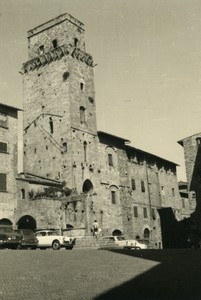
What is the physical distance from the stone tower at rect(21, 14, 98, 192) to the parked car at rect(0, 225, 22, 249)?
13727 millimetres

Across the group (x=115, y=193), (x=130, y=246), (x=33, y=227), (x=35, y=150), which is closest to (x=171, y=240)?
(x=130, y=246)

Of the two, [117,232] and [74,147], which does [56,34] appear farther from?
[117,232]

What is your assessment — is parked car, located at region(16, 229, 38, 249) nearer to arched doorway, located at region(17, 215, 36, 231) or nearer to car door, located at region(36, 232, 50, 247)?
car door, located at region(36, 232, 50, 247)

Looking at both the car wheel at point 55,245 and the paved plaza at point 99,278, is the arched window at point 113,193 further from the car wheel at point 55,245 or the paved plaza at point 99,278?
the paved plaza at point 99,278

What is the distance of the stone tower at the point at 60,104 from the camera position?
1571 inches

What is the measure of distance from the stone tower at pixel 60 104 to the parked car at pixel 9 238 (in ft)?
45.0

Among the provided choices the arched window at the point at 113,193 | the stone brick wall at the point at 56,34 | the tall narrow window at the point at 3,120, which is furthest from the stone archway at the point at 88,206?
the stone brick wall at the point at 56,34

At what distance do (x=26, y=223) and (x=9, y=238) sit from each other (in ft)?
35.0

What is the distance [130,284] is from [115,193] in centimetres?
3191

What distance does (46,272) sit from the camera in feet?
43.3

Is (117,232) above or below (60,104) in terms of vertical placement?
below

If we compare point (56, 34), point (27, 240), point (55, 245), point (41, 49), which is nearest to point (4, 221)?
point (55, 245)

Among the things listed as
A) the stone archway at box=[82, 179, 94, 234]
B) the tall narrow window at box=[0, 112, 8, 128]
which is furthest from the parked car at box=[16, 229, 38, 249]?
the tall narrow window at box=[0, 112, 8, 128]

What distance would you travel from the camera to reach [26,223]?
3497cm
